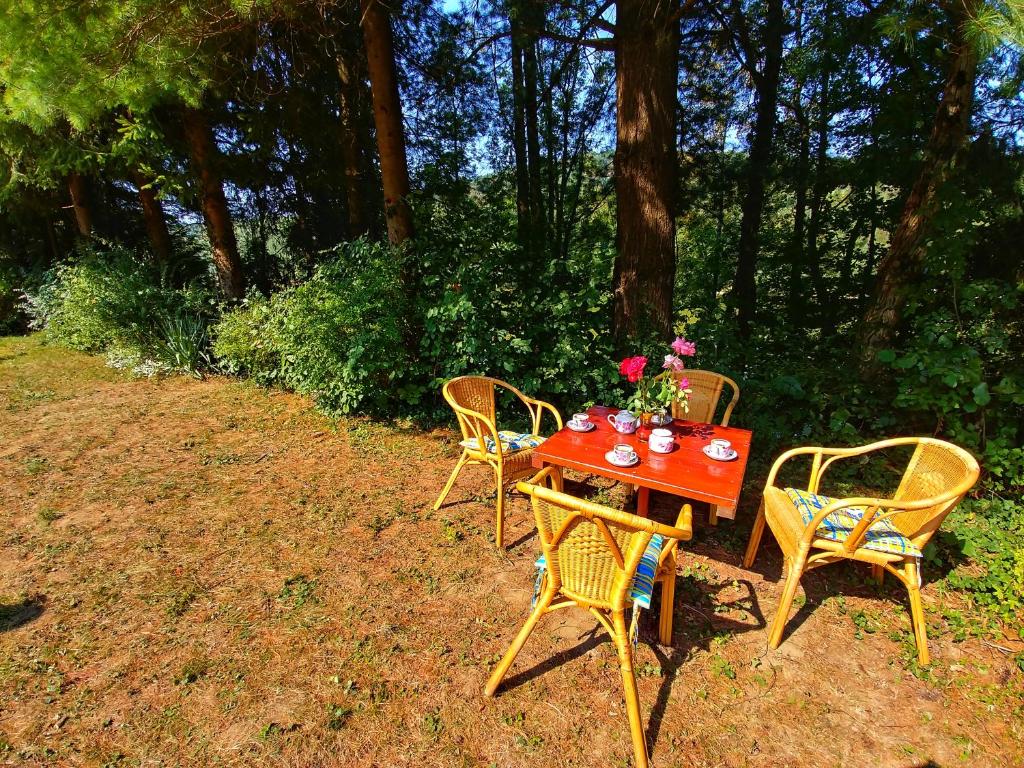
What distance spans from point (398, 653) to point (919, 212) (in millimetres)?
4520

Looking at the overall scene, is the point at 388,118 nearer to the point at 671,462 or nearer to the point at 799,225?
the point at 671,462

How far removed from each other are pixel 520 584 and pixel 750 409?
2.50 metres

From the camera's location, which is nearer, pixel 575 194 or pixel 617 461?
pixel 617 461

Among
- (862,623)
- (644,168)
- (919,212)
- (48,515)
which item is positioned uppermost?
(644,168)

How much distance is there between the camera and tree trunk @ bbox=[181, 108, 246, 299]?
18.4 feet

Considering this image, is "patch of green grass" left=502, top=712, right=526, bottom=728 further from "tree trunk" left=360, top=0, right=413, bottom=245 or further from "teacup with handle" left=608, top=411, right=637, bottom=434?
"tree trunk" left=360, top=0, right=413, bottom=245

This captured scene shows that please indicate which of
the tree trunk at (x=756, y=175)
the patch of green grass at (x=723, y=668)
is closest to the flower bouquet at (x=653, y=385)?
the patch of green grass at (x=723, y=668)

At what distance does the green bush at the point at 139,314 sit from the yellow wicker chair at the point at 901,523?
23.8ft

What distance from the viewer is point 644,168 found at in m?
3.65

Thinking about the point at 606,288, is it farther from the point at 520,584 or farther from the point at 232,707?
the point at 232,707

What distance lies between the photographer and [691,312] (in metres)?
4.51

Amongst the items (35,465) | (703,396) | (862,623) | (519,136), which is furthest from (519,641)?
(519,136)

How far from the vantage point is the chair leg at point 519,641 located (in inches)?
67.8

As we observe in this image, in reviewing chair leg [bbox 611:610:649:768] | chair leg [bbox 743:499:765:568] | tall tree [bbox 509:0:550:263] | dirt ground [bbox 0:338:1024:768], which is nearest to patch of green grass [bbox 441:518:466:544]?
dirt ground [bbox 0:338:1024:768]
